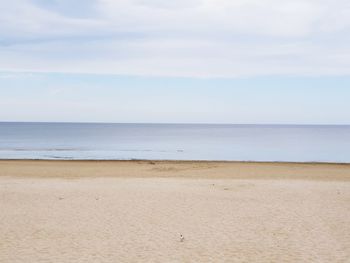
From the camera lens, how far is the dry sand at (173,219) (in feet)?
29.3

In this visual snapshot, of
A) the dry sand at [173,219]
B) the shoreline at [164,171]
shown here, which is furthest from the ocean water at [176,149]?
the dry sand at [173,219]

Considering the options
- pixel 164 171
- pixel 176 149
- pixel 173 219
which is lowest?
pixel 173 219

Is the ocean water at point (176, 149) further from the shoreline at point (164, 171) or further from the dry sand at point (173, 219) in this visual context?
the dry sand at point (173, 219)

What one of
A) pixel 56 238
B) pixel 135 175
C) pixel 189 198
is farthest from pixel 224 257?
pixel 135 175

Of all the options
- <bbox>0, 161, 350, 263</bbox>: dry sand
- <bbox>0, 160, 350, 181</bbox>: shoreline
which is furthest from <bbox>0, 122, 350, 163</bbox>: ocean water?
<bbox>0, 161, 350, 263</bbox>: dry sand

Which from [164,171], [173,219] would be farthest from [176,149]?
[173,219]

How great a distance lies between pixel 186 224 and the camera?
1152 centimetres

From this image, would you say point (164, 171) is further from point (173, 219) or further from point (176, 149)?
point (176, 149)

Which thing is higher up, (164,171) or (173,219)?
(164,171)

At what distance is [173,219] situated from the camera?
12094 millimetres

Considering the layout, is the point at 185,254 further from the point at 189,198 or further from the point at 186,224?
the point at 189,198

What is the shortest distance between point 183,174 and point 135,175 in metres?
2.59

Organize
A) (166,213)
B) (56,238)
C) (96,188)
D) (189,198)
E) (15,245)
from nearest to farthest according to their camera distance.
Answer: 1. (15,245)
2. (56,238)
3. (166,213)
4. (189,198)
5. (96,188)

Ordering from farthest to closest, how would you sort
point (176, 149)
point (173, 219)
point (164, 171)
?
1. point (176, 149)
2. point (164, 171)
3. point (173, 219)
